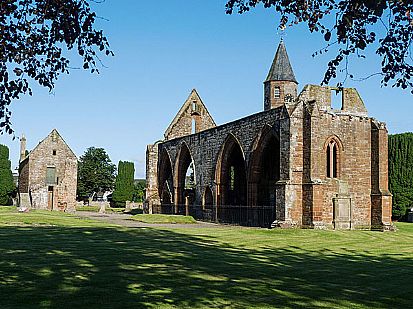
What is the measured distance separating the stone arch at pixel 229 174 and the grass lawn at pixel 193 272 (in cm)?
1392

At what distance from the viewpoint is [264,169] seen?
33906 millimetres

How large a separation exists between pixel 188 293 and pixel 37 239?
28.8 feet

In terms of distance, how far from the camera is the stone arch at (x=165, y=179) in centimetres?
4391

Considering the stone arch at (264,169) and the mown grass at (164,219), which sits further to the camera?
the mown grass at (164,219)

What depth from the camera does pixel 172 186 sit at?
143ft

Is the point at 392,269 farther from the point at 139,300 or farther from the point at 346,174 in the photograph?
the point at 346,174

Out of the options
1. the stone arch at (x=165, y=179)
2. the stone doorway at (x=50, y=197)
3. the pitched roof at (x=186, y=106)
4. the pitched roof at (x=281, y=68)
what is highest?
the pitched roof at (x=281, y=68)

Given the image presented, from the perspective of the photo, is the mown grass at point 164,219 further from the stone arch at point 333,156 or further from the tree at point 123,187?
the tree at point 123,187

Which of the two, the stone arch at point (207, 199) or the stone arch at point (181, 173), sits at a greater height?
the stone arch at point (181, 173)

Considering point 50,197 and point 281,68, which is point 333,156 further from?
point 50,197

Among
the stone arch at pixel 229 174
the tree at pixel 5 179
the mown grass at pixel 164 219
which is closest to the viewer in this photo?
the mown grass at pixel 164 219

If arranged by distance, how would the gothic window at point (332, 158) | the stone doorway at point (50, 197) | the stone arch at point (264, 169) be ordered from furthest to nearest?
the stone doorway at point (50, 197) → the stone arch at point (264, 169) → the gothic window at point (332, 158)

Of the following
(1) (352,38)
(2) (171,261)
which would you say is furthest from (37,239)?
(1) (352,38)

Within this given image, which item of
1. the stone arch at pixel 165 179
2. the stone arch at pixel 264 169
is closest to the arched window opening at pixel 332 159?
the stone arch at pixel 264 169
